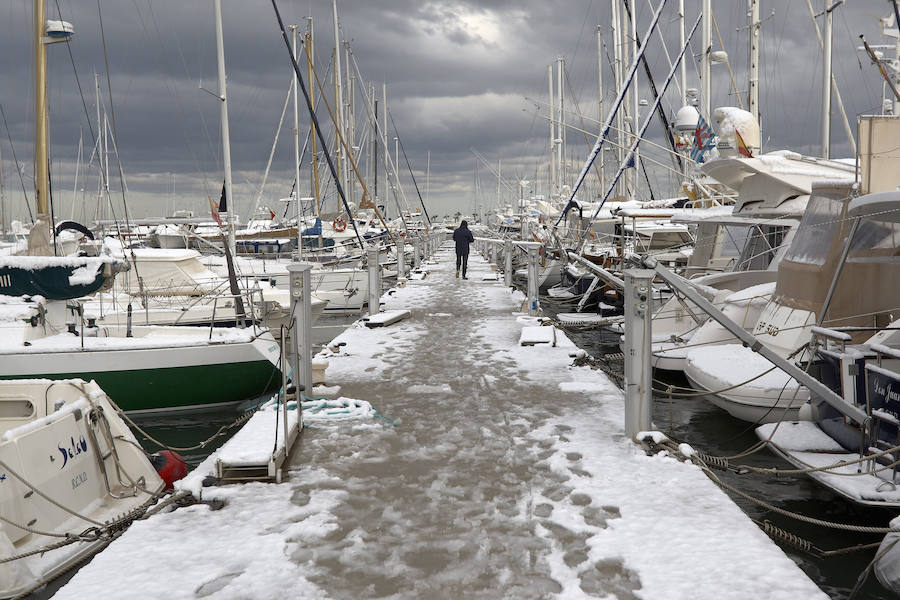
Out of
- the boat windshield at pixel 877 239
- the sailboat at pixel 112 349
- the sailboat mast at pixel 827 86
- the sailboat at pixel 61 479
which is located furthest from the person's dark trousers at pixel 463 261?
the sailboat at pixel 61 479

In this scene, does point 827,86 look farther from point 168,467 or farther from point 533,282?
point 168,467

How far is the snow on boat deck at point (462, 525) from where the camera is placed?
153 inches

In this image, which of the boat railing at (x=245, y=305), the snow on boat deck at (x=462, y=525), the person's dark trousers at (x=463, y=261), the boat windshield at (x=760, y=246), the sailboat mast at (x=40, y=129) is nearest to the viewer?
the snow on boat deck at (x=462, y=525)

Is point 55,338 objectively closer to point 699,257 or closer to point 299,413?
point 299,413

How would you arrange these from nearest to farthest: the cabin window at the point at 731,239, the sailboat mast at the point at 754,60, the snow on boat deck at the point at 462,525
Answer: the snow on boat deck at the point at 462,525
the cabin window at the point at 731,239
the sailboat mast at the point at 754,60

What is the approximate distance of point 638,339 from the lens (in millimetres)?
6023

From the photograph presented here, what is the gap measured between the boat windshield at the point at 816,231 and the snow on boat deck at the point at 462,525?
4067 mm

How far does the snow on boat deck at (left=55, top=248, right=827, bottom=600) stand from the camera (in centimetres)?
390

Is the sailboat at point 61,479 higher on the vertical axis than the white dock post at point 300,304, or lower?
lower

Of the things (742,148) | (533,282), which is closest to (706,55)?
(742,148)

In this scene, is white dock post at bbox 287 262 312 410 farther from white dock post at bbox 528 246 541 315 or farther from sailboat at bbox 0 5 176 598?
white dock post at bbox 528 246 541 315

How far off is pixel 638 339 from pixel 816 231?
521 cm

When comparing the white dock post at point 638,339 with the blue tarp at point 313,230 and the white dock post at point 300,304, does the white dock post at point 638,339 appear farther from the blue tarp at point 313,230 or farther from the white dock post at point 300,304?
the blue tarp at point 313,230

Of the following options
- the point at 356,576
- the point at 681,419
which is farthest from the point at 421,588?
the point at 681,419
